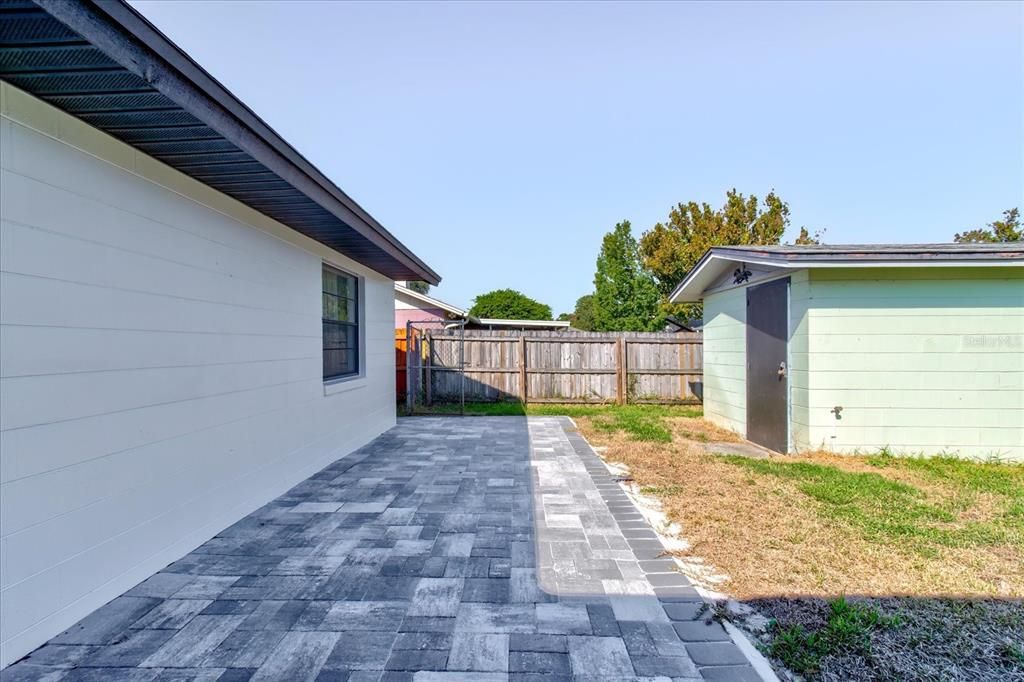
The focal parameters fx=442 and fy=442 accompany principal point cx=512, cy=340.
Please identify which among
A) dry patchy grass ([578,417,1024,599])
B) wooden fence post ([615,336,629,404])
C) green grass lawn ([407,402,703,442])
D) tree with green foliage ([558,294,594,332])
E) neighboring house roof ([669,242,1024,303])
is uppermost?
tree with green foliage ([558,294,594,332])

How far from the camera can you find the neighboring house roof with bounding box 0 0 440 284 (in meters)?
1.61

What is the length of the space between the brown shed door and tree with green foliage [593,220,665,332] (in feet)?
56.3

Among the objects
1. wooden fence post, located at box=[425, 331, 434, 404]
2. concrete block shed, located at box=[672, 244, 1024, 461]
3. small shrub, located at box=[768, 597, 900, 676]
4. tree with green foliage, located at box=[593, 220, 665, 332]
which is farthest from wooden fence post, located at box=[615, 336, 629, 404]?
tree with green foliage, located at box=[593, 220, 665, 332]

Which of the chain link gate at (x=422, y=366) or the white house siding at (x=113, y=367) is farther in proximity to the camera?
the chain link gate at (x=422, y=366)

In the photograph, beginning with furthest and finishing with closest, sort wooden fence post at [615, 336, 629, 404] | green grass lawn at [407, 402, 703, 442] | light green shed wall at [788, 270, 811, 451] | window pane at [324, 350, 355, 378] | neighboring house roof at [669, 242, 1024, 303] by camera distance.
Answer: wooden fence post at [615, 336, 629, 404] < green grass lawn at [407, 402, 703, 442] < window pane at [324, 350, 355, 378] < light green shed wall at [788, 270, 811, 451] < neighboring house roof at [669, 242, 1024, 303]

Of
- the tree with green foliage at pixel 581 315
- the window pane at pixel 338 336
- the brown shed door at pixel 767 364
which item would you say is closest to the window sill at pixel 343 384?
the window pane at pixel 338 336

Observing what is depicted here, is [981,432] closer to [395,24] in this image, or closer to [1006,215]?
[395,24]

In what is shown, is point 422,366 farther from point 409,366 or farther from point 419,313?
point 419,313

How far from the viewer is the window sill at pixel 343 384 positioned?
5.21 metres

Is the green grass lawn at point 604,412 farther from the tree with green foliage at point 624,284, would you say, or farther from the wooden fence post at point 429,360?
the tree with green foliage at point 624,284

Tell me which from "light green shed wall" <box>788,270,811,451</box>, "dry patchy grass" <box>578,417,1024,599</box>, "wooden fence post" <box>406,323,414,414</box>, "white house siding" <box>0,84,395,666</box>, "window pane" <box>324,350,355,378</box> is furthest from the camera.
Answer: "wooden fence post" <box>406,323,414,414</box>

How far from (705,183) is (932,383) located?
40.8 ft

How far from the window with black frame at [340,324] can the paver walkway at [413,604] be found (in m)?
2.12

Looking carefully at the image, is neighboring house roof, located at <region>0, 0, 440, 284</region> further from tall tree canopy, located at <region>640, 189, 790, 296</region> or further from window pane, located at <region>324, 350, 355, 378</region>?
tall tree canopy, located at <region>640, 189, 790, 296</region>
